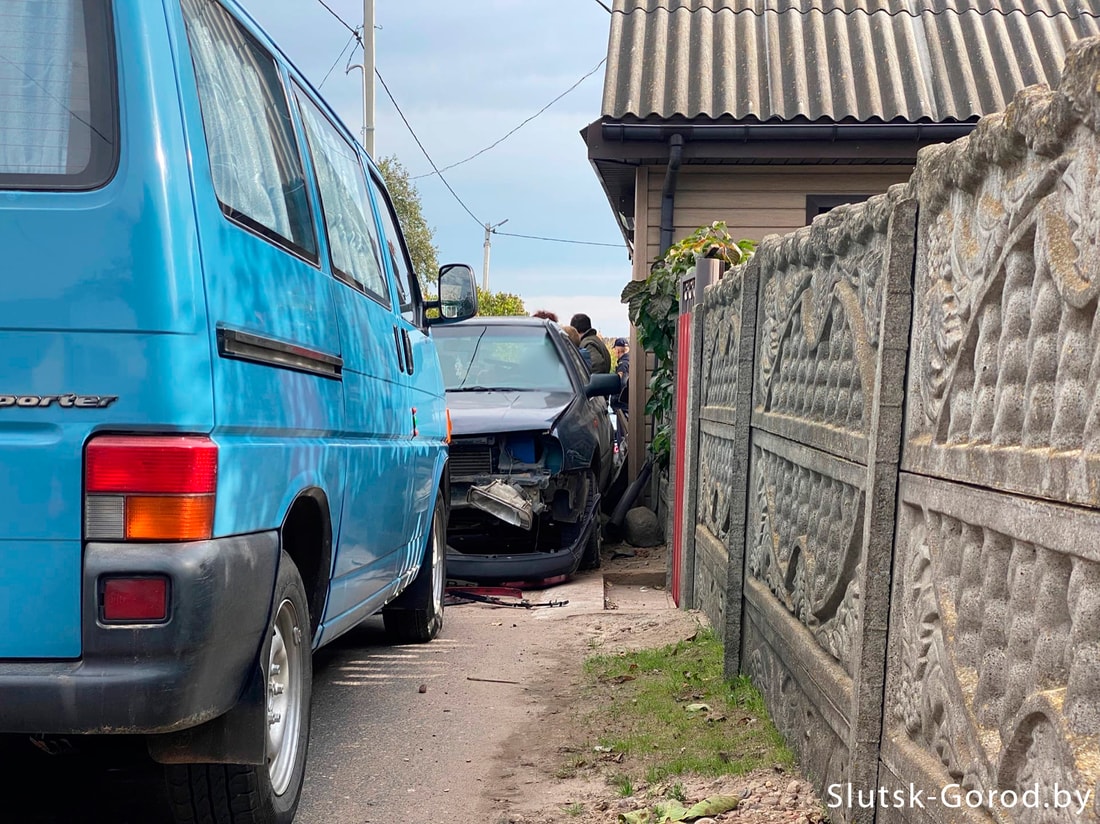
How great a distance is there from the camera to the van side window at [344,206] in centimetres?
391

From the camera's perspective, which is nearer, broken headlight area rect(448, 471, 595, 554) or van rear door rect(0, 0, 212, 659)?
van rear door rect(0, 0, 212, 659)

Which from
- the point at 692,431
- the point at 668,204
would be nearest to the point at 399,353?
the point at 692,431

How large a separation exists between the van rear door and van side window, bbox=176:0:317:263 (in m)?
0.26

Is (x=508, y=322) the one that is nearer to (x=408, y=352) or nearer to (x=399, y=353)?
(x=408, y=352)

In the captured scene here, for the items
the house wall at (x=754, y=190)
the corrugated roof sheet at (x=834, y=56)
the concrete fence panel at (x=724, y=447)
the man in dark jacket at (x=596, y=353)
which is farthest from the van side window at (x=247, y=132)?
the man in dark jacket at (x=596, y=353)

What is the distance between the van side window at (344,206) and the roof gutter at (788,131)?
4895mm

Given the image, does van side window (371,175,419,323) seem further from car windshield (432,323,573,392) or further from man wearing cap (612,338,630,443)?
man wearing cap (612,338,630,443)

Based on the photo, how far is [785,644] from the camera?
3.92 m

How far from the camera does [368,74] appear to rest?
22.9m

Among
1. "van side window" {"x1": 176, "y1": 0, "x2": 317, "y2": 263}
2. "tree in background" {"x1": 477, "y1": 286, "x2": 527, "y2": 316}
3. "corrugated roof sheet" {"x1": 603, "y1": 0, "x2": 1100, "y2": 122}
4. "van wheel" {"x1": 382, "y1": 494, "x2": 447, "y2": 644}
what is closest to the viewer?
"van side window" {"x1": 176, "y1": 0, "x2": 317, "y2": 263}

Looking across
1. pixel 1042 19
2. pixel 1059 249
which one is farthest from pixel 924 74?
pixel 1059 249

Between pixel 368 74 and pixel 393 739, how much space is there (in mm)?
20500

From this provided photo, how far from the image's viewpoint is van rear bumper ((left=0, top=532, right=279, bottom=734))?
7.68 feet

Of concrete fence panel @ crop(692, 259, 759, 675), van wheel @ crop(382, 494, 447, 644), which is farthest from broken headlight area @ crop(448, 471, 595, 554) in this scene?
concrete fence panel @ crop(692, 259, 759, 675)
